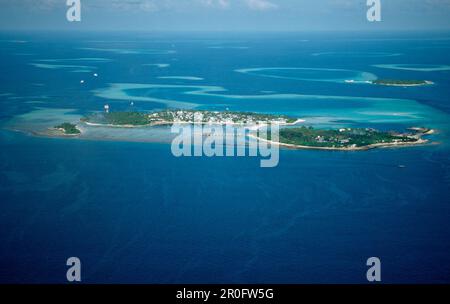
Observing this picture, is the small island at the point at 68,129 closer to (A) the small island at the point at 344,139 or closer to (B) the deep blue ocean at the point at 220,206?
(B) the deep blue ocean at the point at 220,206

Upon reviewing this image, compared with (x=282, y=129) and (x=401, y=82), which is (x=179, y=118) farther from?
(x=401, y=82)

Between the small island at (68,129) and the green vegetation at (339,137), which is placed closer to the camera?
the green vegetation at (339,137)

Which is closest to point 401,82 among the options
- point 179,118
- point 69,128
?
point 179,118

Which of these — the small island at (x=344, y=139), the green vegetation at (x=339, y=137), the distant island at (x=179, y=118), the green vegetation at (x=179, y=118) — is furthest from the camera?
the green vegetation at (x=179, y=118)

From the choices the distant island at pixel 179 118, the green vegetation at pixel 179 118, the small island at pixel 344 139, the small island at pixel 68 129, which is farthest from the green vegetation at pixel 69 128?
the small island at pixel 344 139

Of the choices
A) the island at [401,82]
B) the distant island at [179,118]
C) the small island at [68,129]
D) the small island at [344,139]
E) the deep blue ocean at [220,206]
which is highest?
the island at [401,82]
